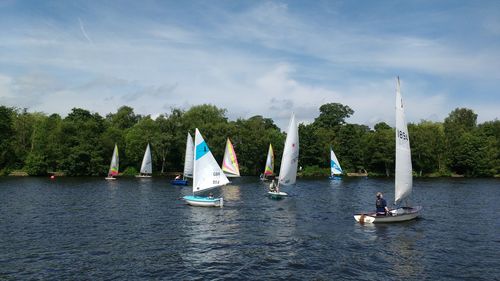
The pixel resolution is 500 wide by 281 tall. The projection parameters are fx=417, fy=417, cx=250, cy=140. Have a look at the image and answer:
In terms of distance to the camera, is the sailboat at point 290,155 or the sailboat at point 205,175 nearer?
the sailboat at point 205,175

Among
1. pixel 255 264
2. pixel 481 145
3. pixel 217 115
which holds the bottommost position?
pixel 255 264

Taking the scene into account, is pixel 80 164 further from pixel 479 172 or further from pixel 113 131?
pixel 479 172

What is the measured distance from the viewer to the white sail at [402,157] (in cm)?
3600

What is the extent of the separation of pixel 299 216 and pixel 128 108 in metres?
152

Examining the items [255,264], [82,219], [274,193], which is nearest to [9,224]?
[82,219]

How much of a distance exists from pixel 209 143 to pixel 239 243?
3566 inches

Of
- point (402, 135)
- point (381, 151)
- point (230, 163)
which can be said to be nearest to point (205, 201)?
point (402, 135)

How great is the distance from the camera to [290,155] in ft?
170

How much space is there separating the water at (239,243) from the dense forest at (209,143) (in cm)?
6952

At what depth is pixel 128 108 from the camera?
17912cm


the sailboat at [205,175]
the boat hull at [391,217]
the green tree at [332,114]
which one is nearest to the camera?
the boat hull at [391,217]

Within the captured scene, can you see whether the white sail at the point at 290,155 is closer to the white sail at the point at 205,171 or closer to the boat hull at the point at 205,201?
the white sail at the point at 205,171

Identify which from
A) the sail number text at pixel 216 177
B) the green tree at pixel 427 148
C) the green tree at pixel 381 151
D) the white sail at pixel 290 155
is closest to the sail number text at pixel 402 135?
the white sail at pixel 290 155

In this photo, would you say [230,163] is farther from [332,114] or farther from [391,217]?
[332,114]
